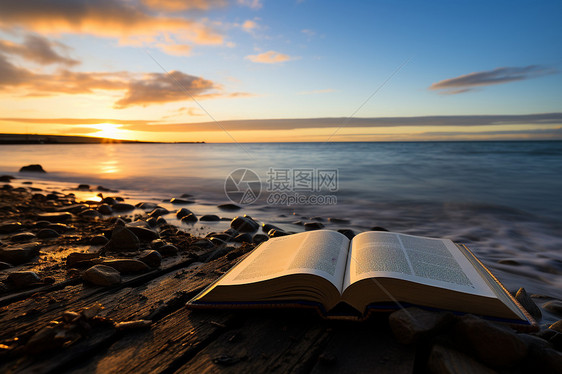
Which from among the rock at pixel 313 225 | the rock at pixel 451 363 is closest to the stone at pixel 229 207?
the rock at pixel 313 225

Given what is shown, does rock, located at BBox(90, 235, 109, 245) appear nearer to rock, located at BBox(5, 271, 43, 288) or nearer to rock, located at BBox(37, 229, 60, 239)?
rock, located at BBox(37, 229, 60, 239)

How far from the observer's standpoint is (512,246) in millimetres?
5691

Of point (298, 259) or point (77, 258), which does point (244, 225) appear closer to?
point (77, 258)

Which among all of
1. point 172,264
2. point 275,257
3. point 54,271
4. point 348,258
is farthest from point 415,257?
point 54,271

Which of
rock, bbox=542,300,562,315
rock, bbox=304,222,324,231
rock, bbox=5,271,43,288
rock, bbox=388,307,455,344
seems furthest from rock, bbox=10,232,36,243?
rock, bbox=542,300,562,315

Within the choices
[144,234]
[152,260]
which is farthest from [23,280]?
[144,234]

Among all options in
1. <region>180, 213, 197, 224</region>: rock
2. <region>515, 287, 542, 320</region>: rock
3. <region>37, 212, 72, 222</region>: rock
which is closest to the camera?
<region>515, 287, 542, 320</region>: rock

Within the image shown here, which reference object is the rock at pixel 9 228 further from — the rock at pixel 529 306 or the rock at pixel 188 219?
the rock at pixel 529 306

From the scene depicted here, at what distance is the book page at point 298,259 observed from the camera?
69.7 inches

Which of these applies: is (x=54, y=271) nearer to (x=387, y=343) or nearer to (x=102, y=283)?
(x=102, y=283)

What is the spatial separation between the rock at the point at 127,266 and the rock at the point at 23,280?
0.45m

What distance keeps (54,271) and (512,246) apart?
6730 mm

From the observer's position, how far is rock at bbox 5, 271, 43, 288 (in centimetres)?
225

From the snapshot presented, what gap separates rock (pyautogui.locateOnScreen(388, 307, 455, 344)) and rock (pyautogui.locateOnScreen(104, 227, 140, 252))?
2763mm
